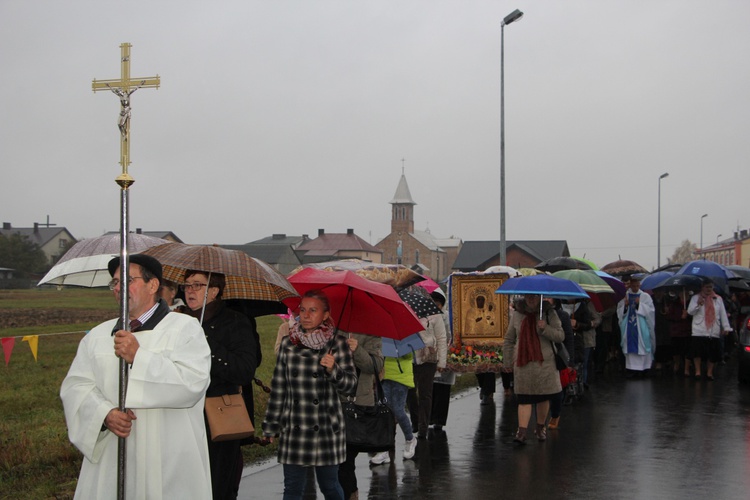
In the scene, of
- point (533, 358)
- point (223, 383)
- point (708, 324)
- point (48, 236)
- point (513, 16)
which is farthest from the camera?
point (48, 236)

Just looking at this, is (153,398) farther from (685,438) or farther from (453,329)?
(453,329)

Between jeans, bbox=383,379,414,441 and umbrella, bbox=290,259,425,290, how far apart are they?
2062 mm

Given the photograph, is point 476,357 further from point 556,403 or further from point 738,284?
point 738,284

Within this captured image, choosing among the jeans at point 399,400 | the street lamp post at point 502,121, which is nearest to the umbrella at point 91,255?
the jeans at point 399,400

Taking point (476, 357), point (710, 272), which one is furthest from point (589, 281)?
point (710, 272)

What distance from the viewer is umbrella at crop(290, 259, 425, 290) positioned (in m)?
7.48

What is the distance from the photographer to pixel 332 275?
22.5 feet

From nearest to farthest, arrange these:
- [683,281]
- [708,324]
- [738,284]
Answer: [708,324] < [683,281] < [738,284]

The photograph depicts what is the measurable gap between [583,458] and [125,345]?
22.9 ft

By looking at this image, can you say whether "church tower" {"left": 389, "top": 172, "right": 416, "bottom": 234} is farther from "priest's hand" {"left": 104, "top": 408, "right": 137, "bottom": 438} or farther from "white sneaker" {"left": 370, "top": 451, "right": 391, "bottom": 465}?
"priest's hand" {"left": 104, "top": 408, "right": 137, "bottom": 438}

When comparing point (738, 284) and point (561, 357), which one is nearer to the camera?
point (561, 357)

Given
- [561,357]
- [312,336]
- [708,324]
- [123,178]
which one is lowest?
[708,324]

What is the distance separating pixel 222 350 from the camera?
6.02 metres

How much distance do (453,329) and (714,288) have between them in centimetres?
631
